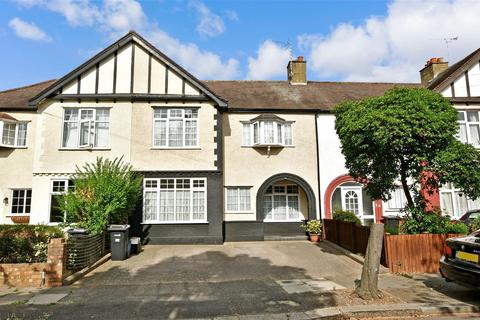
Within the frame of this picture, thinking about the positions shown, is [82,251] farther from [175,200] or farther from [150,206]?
[175,200]

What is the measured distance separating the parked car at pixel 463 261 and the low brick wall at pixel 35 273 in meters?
8.92

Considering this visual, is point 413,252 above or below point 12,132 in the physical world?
below

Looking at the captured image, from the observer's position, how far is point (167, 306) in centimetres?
649

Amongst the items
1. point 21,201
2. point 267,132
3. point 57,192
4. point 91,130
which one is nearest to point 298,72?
point 267,132

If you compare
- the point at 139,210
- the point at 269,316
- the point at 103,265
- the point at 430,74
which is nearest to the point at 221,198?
the point at 139,210

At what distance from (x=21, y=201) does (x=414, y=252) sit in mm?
16072

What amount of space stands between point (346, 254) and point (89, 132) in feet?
39.2

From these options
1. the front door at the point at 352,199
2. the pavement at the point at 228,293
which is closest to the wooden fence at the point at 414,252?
the pavement at the point at 228,293

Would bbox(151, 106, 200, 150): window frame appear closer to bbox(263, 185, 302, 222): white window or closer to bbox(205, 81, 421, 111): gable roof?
bbox(205, 81, 421, 111): gable roof

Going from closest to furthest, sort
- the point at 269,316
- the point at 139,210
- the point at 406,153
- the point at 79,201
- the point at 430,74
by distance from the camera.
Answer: the point at 269,316 → the point at 406,153 → the point at 79,201 → the point at 139,210 → the point at 430,74

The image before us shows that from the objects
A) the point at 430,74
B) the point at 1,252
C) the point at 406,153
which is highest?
the point at 430,74

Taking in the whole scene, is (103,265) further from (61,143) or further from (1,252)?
(61,143)

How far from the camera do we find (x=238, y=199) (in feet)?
51.8

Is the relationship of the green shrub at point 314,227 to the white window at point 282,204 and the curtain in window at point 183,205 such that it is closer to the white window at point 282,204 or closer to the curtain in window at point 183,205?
the white window at point 282,204
